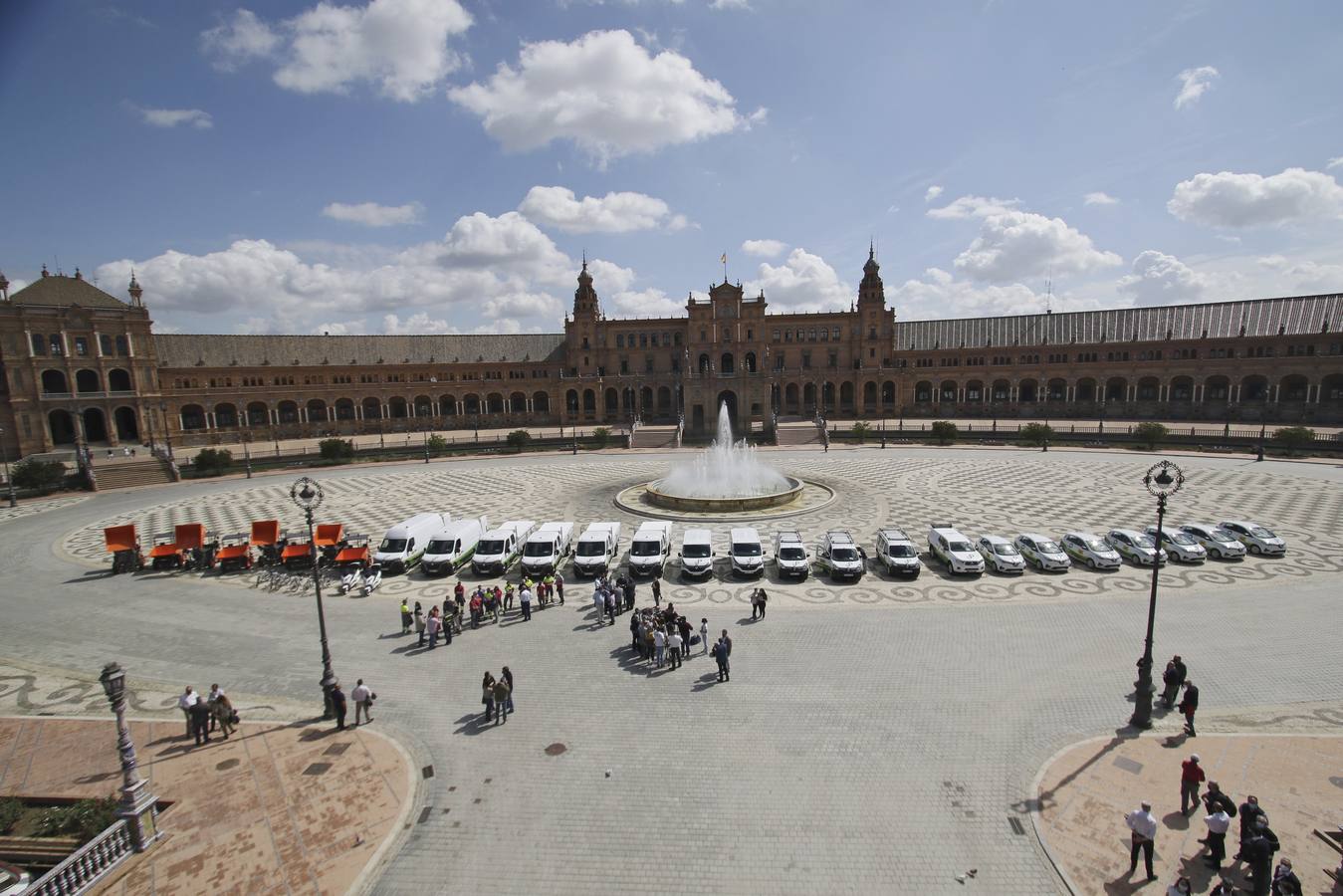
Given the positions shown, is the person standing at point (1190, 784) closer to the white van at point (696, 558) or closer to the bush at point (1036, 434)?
the white van at point (696, 558)

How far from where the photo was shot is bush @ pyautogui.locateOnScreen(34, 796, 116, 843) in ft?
35.2

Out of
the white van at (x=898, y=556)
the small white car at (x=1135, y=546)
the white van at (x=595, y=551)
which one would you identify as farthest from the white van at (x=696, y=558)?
the small white car at (x=1135, y=546)

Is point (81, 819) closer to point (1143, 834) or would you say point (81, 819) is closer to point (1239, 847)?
point (1143, 834)

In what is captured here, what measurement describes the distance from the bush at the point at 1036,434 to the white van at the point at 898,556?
41.1m

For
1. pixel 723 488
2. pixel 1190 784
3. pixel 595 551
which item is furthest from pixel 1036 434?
pixel 1190 784

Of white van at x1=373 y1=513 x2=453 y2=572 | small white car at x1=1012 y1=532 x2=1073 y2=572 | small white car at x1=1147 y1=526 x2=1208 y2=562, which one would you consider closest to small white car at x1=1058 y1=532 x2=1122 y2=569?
small white car at x1=1012 y1=532 x2=1073 y2=572

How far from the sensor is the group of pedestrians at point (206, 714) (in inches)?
536

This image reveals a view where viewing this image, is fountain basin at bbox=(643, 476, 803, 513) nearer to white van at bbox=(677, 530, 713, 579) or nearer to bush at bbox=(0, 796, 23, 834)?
white van at bbox=(677, 530, 713, 579)

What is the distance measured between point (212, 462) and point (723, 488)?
146ft

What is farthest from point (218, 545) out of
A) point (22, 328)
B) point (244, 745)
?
point (22, 328)

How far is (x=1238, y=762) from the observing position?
12.2 meters

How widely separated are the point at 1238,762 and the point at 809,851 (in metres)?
9.27

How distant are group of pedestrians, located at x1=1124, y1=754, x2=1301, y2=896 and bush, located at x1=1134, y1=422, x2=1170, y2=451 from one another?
5541 cm

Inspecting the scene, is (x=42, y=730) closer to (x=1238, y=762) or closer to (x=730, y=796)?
(x=730, y=796)
